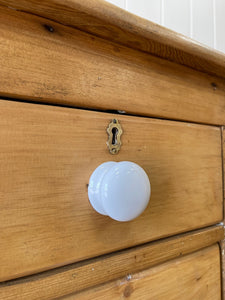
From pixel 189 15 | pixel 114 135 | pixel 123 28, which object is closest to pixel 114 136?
pixel 114 135

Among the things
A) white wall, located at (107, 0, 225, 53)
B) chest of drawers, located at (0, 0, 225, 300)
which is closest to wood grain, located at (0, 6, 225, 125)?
chest of drawers, located at (0, 0, 225, 300)

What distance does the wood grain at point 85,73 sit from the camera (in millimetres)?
223

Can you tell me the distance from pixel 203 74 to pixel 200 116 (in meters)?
0.06

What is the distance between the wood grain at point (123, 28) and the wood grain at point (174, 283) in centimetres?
26

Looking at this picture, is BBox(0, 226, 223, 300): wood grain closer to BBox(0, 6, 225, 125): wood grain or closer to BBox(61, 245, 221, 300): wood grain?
BBox(61, 245, 221, 300): wood grain

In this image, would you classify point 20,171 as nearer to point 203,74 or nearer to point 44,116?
point 44,116

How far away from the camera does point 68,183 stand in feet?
0.80

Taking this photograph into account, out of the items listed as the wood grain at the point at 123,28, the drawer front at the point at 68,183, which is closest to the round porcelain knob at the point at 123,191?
the drawer front at the point at 68,183

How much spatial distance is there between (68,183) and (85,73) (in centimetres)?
11

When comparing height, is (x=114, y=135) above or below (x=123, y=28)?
below

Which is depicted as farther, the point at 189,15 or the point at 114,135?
the point at 189,15

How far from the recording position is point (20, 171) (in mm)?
220

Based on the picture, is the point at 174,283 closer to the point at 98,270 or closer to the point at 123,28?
the point at 98,270

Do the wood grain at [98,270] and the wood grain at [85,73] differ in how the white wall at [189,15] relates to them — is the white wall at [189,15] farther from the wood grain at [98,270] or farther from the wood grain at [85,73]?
the wood grain at [98,270]
